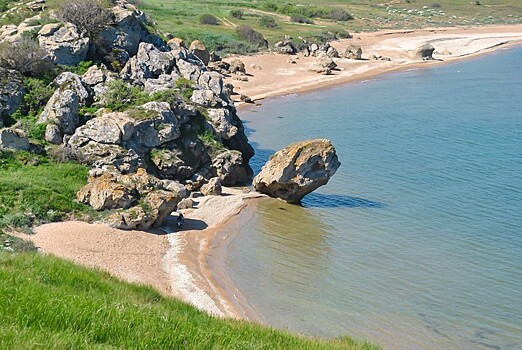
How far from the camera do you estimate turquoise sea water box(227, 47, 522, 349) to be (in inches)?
770

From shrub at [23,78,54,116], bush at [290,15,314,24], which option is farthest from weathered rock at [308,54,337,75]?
shrub at [23,78,54,116]

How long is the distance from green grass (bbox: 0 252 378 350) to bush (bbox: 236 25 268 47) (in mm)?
70941

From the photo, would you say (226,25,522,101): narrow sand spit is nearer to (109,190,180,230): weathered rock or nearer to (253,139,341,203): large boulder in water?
(253,139,341,203): large boulder in water

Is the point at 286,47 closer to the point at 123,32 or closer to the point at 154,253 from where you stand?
the point at 123,32

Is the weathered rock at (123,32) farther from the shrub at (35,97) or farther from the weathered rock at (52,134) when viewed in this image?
the weathered rock at (52,134)

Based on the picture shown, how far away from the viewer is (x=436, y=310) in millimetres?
20234

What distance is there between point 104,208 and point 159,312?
49.3 feet

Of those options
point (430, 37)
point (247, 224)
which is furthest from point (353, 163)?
point (430, 37)

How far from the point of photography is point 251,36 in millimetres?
83125

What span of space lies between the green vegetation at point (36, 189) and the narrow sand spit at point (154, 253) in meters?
0.74

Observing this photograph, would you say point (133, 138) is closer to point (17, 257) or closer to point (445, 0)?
point (17, 257)

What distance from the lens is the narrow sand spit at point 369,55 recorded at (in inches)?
2507

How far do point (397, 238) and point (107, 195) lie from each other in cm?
1141

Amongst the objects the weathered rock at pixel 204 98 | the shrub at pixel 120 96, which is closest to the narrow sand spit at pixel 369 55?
the weathered rock at pixel 204 98
